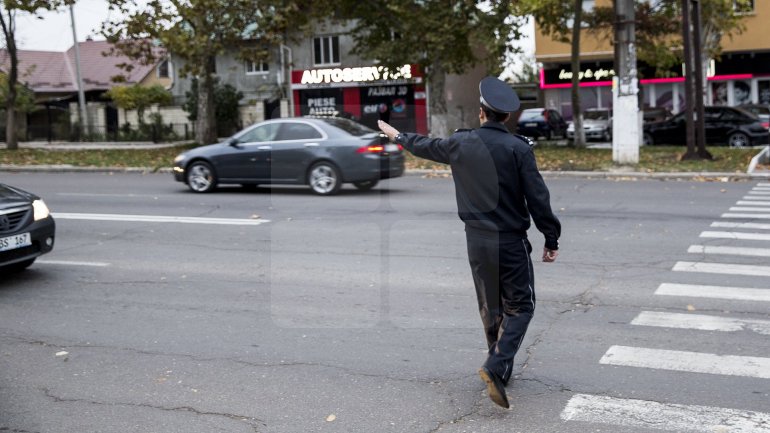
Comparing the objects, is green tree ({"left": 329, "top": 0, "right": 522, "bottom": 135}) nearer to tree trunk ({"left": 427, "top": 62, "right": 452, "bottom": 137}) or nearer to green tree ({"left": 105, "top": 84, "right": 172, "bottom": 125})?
tree trunk ({"left": 427, "top": 62, "right": 452, "bottom": 137})

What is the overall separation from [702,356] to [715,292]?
2.22 m

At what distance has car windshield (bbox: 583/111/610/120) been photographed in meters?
37.3

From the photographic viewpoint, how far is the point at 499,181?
5668 millimetres

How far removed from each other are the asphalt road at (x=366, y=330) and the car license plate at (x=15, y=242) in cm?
47

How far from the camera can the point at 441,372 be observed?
640 centimetres

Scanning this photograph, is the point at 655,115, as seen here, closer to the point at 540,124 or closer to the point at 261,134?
the point at 540,124

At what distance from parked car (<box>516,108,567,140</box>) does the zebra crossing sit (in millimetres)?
26427

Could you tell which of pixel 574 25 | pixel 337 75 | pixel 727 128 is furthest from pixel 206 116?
pixel 727 128

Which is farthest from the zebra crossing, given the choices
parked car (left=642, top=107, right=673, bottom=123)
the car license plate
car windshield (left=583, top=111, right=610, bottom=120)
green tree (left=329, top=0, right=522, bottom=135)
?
car windshield (left=583, top=111, right=610, bottom=120)

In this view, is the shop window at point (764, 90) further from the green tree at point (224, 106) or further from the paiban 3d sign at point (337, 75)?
the green tree at point (224, 106)

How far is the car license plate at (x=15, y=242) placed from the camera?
9.24m

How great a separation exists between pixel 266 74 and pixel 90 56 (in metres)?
17.0

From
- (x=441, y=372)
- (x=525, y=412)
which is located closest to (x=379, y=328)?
(x=441, y=372)

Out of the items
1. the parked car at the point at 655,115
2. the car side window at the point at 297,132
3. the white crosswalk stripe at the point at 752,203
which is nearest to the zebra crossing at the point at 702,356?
the white crosswalk stripe at the point at 752,203
